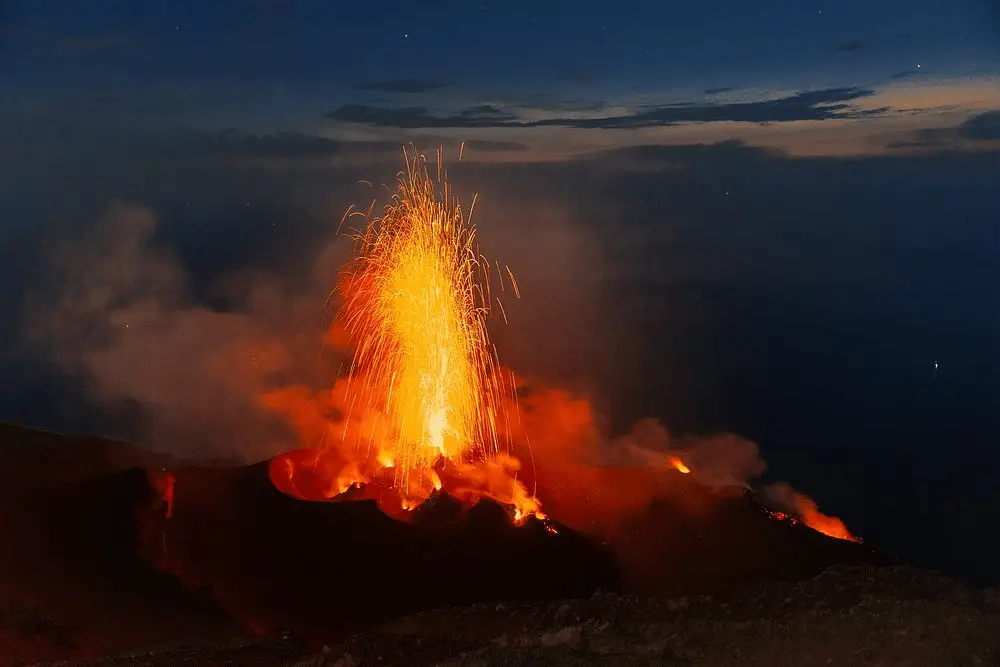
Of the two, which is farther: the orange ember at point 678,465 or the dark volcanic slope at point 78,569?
the orange ember at point 678,465

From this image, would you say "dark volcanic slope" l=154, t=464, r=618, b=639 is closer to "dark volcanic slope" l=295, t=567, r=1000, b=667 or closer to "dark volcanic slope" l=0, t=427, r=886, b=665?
"dark volcanic slope" l=0, t=427, r=886, b=665

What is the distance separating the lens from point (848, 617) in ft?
32.3

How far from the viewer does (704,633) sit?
9.81m

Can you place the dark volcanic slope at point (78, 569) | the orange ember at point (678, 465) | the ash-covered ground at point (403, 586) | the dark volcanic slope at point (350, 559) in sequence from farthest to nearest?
the orange ember at point (678, 465), the dark volcanic slope at point (350, 559), the dark volcanic slope at point (78, 569), the ash-covered ground at point (403, 586)

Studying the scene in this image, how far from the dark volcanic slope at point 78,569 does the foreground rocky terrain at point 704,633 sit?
1.80m

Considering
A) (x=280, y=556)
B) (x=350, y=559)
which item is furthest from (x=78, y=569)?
(x=350, y=559)

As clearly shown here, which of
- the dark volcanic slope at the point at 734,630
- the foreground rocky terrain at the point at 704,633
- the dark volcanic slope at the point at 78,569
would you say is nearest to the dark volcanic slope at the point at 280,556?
the dark volcanic slope at the point at 78,569

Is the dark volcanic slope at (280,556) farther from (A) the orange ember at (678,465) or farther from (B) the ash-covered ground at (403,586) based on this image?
(A) the orange ember at (678,465)

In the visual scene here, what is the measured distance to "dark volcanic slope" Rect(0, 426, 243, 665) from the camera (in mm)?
12742

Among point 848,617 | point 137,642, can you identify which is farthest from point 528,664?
point 137,642

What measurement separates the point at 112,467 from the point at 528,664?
1320 centimetres

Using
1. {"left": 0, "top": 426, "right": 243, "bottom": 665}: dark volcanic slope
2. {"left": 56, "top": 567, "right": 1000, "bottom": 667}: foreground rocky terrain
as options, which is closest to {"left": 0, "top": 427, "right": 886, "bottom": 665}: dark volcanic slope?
{"left": 0, "top": 426, "right": 243, "bottom": 665}: dark volcanic slope

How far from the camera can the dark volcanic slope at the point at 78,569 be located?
41.8 feet

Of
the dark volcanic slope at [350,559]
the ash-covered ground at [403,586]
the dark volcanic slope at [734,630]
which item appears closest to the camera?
the dark volcanic slope at [734,630]
